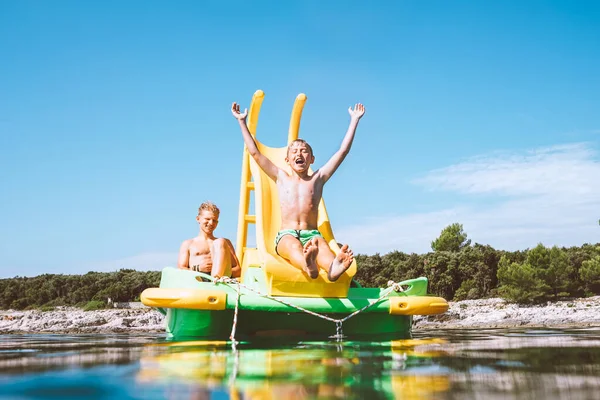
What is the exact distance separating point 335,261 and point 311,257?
0.18 m

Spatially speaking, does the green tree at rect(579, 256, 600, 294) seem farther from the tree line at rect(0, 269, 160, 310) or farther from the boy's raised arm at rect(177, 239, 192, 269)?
the boy's raised arm at rect(177, 239, 192, 269)

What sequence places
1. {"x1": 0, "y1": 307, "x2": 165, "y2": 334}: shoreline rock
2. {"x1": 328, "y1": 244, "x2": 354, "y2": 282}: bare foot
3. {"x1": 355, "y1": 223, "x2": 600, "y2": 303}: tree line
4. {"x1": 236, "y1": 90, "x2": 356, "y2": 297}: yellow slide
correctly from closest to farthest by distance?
{"x1": 328, "y1": 244, "x2": 354, "y2": 282}: bare foot → {"x1": 236, "y1": 90, "x2": 356, "y2": 297}: yellow slide → {"x1": 0, "y1": 307, "x2": 165, "y2": 334}: shoreline rock → {"x1": 355, "y1": 223, "x2": 600, "y2": 303}: tree line

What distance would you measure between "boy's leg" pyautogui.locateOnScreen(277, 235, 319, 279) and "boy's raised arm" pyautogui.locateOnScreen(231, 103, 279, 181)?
0.83 m

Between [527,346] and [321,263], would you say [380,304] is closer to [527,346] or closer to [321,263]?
[321,263]

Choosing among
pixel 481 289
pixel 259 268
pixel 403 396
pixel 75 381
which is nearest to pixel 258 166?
pixel 259 268

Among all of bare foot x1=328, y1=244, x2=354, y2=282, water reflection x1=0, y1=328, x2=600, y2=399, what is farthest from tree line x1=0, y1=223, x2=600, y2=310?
water reflection x1=0, y1=328, x2=600, y2=399

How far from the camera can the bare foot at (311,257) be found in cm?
391

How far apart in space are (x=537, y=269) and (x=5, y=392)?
55.9ft

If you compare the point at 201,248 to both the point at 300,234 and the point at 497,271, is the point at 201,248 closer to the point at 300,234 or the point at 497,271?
the point at 300,234

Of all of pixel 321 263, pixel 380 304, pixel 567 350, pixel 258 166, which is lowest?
pixel 567 350

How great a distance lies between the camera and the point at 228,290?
4.25m

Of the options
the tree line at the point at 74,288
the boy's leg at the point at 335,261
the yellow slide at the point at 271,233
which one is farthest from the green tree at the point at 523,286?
the tree line at the point at 74,288

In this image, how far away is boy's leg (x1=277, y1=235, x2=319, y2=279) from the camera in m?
3.95

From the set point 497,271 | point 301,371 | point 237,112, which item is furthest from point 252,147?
point 497,271
